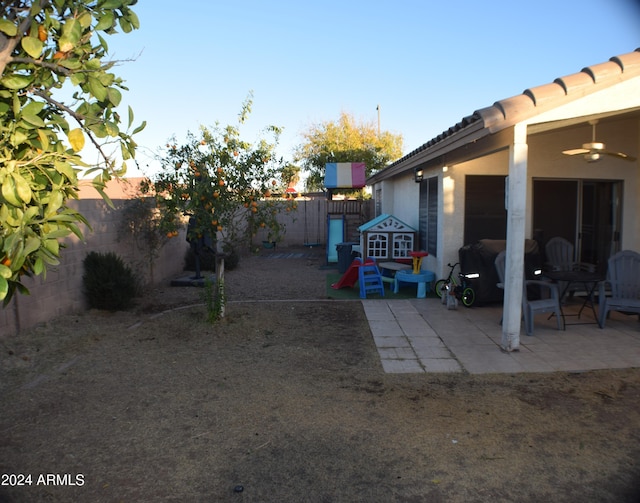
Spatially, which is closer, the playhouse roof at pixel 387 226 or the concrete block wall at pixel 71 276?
the concrete block wall at pixel 71 276

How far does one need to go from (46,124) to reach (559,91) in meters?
4.65

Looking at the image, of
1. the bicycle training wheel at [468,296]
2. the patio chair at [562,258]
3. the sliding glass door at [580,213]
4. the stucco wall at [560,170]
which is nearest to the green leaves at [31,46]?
the bicycle training wheel at [468,296]

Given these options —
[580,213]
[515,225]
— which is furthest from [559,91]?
[580,213]

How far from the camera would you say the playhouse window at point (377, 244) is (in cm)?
1068

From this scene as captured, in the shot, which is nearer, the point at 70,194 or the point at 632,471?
the point at 70,194

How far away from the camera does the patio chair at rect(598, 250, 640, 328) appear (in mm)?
6566

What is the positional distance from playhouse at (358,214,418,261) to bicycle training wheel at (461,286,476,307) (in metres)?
2.62

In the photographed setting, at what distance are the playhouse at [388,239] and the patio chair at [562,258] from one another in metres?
2.92

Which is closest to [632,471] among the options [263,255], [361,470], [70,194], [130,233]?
[361,470]

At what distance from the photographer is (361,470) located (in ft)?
10.7

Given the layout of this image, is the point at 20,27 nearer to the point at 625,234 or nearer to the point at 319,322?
the point at 319,322

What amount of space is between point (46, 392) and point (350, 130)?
25.6 meters

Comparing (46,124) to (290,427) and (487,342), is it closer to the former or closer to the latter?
(290,427)

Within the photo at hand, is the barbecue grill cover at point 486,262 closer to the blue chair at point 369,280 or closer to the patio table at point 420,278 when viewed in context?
the patio table at point 420,278
